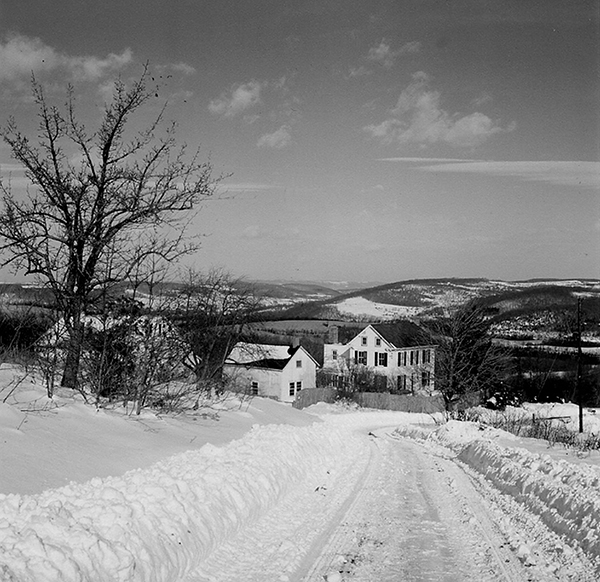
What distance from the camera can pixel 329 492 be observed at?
10.6 metres

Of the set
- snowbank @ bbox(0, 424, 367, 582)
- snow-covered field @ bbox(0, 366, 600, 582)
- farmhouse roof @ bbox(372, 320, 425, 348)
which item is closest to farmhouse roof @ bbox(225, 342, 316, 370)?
farmhouse roof @ bbox(372, 320, 425, 348)

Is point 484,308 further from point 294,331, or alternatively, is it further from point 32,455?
point 32,455

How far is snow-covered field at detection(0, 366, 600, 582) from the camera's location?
564cm

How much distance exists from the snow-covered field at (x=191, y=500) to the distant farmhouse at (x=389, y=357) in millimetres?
49503

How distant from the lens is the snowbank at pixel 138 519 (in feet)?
16.9

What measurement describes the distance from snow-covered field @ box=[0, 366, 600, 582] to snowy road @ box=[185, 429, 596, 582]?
4cm

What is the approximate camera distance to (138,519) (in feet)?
20.8

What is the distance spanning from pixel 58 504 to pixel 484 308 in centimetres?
4579

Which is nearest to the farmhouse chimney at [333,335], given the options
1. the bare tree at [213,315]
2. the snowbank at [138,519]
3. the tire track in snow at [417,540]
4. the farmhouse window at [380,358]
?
the farmhouse window at [380,358]

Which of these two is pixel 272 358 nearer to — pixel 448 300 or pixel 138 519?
pixel 448 300

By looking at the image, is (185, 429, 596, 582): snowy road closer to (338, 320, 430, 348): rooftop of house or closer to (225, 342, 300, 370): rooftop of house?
(225, 342, 300, 370): rooftop of house

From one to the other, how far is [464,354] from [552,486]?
35.8 m

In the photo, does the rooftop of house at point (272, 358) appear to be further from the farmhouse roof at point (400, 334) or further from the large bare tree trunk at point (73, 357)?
the large bare tree trunk at point (73, 357)

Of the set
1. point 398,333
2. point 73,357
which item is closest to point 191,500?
point 73,357
